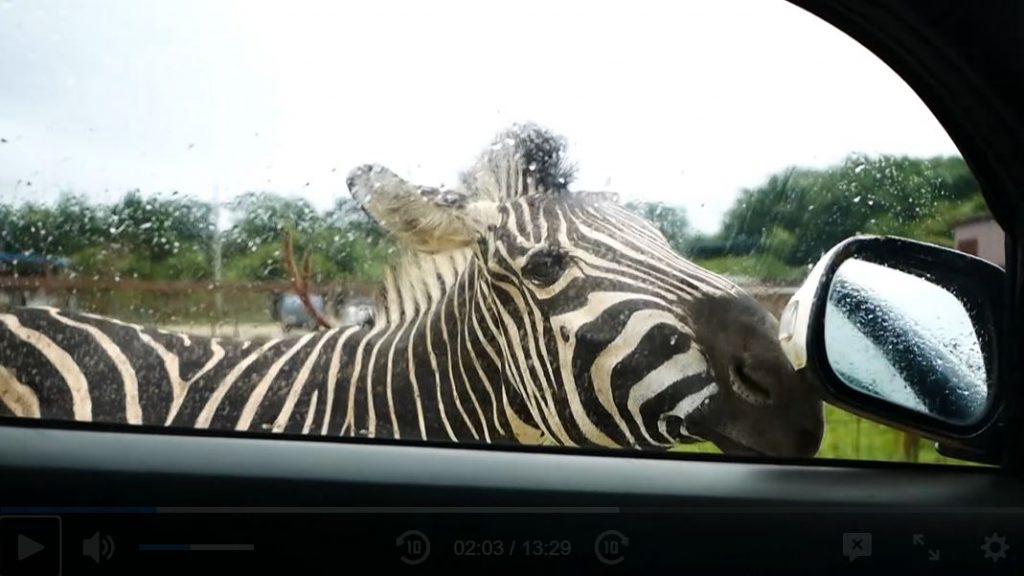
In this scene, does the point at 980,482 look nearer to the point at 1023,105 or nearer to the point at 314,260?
the point at 1023,105

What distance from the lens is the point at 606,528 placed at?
5.98 ft

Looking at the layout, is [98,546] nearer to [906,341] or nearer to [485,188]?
[485,188]

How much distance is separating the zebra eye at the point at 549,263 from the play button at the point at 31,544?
82cm

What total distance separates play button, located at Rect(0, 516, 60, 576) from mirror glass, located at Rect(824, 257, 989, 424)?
119cm

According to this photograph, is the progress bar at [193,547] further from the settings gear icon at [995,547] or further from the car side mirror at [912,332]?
the settings gear icon at [995,547]

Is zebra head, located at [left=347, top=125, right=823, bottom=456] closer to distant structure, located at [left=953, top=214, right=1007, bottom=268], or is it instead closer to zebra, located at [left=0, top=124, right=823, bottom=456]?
zebra, located at [left=0, top=124, right=823, bottom=456]

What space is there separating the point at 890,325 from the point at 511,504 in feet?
2.11

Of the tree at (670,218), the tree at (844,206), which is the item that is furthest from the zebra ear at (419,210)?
the tree at (844,206)

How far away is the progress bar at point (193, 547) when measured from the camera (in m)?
1.79

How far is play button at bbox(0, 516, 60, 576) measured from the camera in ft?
5.80

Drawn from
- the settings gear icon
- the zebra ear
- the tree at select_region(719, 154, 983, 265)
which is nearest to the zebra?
the zebra ear

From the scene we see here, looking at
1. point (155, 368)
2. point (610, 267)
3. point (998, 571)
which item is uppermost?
point (610, 267)

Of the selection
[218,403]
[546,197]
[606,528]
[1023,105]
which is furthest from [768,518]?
[218,403]

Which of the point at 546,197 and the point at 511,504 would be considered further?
the point at 546,197
